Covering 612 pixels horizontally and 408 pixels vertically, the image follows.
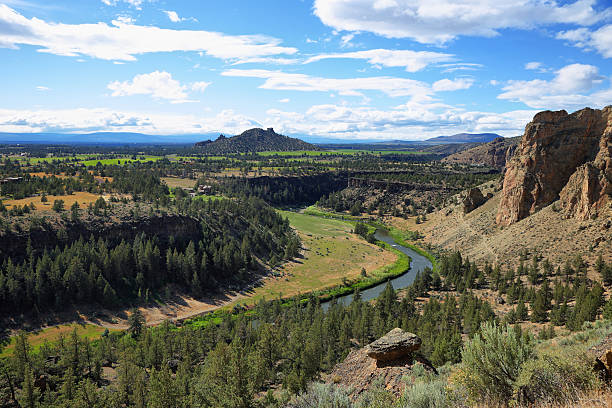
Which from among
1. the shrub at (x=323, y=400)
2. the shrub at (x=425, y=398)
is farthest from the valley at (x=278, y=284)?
the shrub at (x=323, y=400)

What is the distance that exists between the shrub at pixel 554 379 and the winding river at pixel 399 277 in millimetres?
50993

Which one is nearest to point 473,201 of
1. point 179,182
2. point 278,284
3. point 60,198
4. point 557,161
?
point 557,161

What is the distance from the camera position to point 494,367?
16969mm

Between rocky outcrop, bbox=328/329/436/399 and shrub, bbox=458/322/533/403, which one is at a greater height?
shrub, bbox=458/322/533/403

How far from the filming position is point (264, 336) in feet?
148

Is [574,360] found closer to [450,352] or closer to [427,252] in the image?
[450,352]

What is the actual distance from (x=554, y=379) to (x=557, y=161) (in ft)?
282

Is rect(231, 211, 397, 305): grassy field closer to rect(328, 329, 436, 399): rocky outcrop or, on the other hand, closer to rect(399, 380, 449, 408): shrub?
rect(328, 329, 436, 399): rocky outcrop

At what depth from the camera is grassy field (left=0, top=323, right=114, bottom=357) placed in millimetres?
53719

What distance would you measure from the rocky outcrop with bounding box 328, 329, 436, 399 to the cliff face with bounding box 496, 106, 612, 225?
220 feet

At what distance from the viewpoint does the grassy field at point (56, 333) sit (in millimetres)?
53719

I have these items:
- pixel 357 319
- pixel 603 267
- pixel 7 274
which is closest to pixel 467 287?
Answer: pixel 603 267

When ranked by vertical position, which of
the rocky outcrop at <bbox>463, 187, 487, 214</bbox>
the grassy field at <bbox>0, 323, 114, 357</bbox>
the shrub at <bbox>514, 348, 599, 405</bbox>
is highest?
the shrub at <bbox>514, 348, 599, 405</bbox>

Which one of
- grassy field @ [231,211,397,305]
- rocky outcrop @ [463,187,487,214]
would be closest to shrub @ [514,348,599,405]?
grassy field @ [231,211,397,305]
